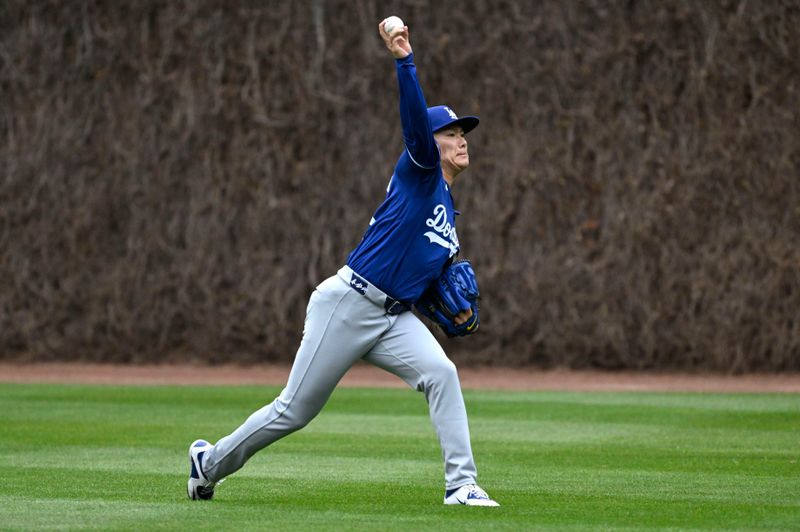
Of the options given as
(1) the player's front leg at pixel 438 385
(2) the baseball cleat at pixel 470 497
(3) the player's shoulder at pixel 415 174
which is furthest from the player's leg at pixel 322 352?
(2) the baseball cleat at pixel 470 497

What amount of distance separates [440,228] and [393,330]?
56 cm

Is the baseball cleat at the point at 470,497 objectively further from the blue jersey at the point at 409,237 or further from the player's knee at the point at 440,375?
the blue jersey at the point at 409,237

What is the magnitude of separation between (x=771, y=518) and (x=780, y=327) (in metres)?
9.88

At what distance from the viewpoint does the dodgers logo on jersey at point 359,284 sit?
22.3 ft

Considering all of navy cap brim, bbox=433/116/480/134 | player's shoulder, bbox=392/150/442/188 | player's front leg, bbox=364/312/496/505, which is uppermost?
navy cap brim, bbox=433/116/480/134

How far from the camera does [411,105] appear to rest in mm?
6434

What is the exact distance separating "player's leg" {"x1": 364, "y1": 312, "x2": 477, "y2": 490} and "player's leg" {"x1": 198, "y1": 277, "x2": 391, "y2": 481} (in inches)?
3.9

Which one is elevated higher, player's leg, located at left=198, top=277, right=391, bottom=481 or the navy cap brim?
the navy cap brim

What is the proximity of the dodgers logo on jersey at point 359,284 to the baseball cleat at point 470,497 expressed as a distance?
1068mm

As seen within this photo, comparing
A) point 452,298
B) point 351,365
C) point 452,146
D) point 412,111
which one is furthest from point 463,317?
point 412,111

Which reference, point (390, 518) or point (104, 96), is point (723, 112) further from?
point (390, 518)

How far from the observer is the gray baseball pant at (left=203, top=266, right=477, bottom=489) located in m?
6.72

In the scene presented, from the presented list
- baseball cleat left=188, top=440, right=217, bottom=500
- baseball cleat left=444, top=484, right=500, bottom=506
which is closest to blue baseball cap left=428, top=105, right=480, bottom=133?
baseball cleat left=444, top=484, right=500, bottom=506

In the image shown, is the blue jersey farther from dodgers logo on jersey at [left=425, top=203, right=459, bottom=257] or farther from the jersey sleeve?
the jersey sleeve
